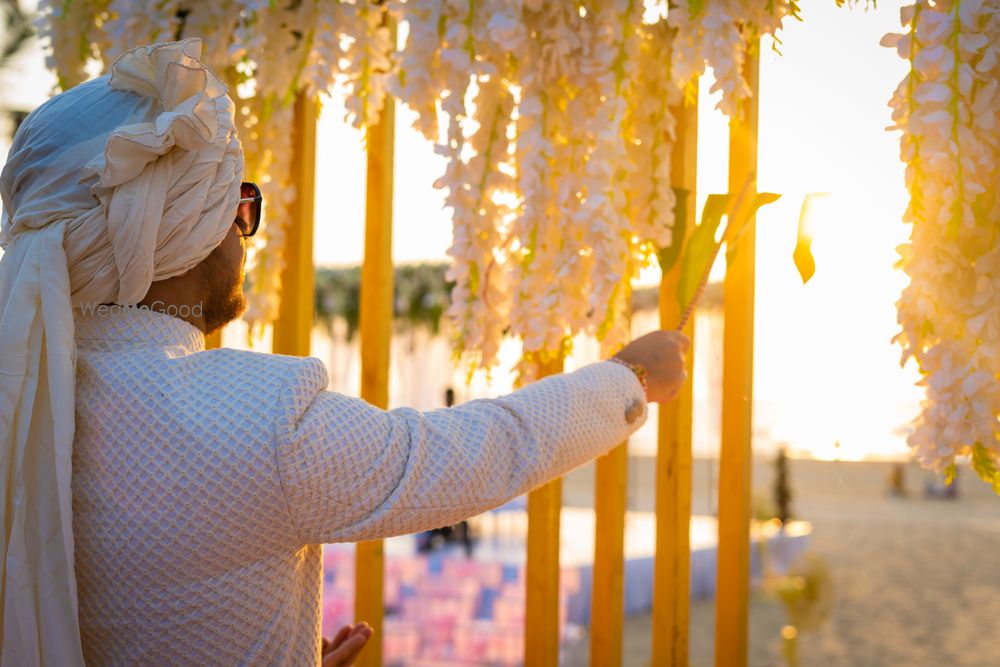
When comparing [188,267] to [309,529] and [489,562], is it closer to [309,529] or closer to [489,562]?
[309,529]

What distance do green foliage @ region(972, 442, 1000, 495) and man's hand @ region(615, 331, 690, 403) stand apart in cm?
42

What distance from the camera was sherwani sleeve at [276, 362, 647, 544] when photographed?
98cm

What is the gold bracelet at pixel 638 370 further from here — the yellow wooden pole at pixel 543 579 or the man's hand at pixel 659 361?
the yellow wooden pole at pixel 543 579

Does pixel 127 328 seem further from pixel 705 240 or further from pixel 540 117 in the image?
pixel 705 240

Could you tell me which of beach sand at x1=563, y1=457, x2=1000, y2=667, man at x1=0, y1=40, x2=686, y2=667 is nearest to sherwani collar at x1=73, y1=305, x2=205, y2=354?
man at x1=0, y1=40, x2=686, y2=667

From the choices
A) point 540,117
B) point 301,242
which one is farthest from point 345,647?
point 301,242

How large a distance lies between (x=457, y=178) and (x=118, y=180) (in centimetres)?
75

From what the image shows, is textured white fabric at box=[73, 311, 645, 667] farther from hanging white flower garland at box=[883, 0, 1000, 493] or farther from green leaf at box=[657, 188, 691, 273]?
green leaf at box=[657, 188, 691, 273]

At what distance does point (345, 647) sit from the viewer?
134cm

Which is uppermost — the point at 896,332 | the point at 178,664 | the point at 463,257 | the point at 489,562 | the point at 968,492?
the point at 463,257

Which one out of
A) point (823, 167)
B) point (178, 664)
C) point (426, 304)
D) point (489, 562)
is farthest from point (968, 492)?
point (178, 664)

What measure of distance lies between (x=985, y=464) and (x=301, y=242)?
1.58 meters

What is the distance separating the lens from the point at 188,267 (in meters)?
1.06

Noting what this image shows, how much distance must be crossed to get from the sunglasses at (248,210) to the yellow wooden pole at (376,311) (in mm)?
934
